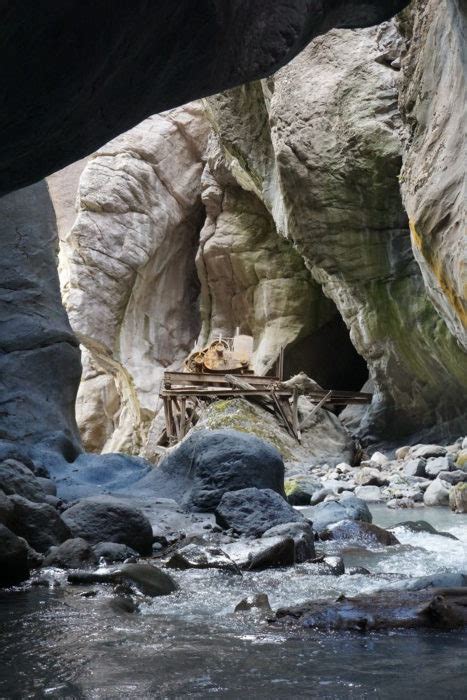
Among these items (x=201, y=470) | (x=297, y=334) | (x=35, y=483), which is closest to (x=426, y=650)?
(x=35, y=483)

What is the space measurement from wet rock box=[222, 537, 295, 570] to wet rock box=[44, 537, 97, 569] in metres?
1.02

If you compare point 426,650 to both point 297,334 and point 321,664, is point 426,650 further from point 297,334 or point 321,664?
point 297,334

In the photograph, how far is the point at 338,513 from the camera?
8.20 meters

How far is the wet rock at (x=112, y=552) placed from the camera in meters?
5.45

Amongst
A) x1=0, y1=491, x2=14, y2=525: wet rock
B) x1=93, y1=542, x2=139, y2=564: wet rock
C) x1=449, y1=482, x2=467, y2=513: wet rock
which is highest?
x1=0, y1=491, x2=14, y2=525: wet rock

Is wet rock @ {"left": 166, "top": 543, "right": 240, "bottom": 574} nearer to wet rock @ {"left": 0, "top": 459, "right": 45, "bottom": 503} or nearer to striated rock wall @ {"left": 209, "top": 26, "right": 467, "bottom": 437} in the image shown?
wet rock @ {"left": 0, "top": 459, "right": 45, "bottom": 503}

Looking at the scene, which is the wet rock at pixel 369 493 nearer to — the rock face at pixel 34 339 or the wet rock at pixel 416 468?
the wet rock at pixel 416 468

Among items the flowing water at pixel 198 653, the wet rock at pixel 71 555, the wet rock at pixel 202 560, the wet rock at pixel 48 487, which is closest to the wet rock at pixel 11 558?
the flowing water at pixel 198 653

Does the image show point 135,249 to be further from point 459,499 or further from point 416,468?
point 459,499

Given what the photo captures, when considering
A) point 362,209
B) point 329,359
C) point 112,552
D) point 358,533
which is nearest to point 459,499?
point 358,533

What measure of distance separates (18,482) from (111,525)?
805 mm

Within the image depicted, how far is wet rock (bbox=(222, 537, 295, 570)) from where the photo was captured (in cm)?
539

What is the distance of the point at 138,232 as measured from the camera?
27.8 m

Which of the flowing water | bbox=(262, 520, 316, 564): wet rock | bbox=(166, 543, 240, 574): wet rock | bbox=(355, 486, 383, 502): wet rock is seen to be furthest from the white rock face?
the flowing water
